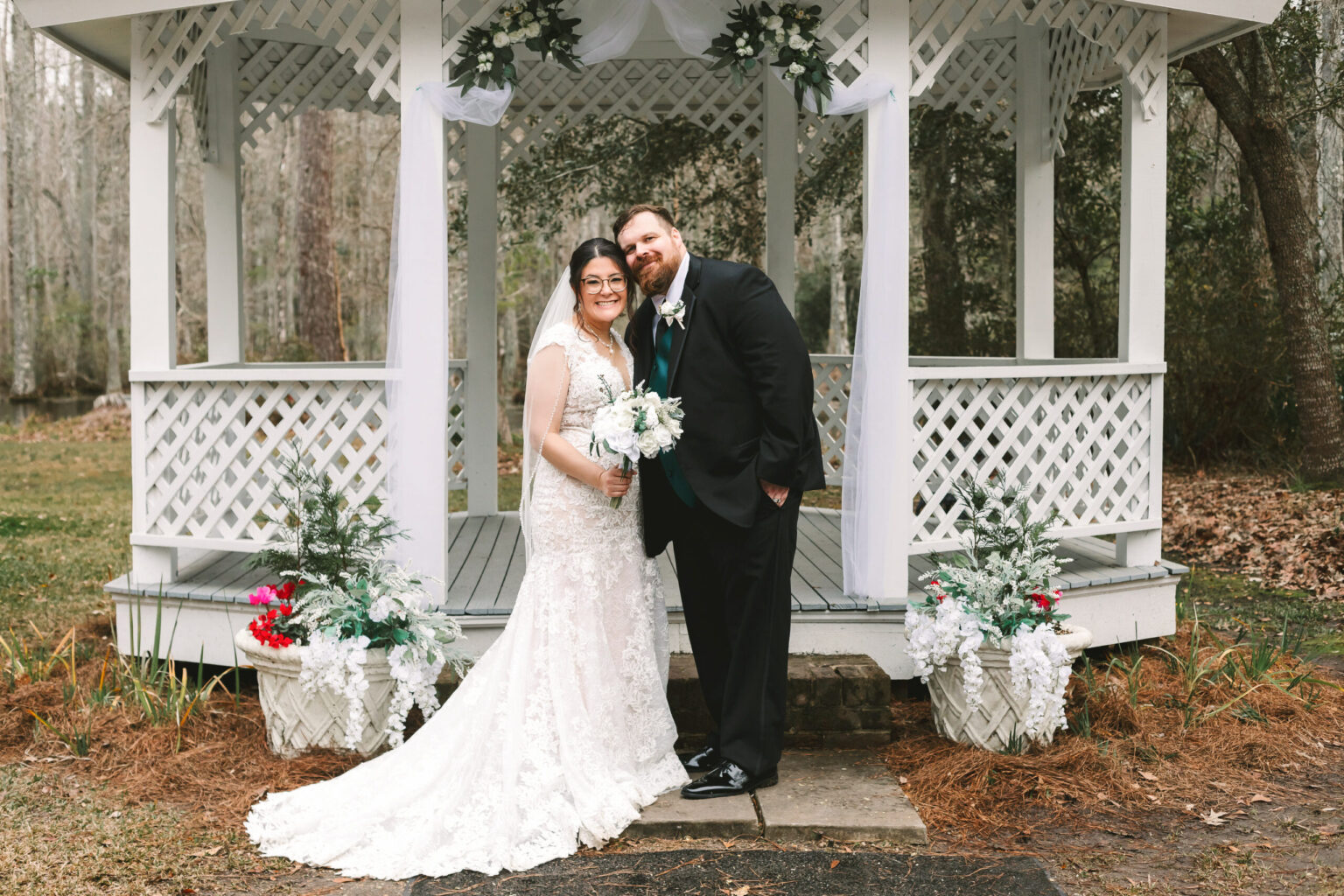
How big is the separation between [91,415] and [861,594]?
19.6 meters

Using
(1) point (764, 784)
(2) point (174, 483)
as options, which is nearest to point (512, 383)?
(2) point (174, 483)

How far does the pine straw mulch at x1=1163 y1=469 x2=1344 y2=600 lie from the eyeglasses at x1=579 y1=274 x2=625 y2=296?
20.1 ft

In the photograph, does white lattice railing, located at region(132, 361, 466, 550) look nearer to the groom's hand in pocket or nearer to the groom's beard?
the groom's beard

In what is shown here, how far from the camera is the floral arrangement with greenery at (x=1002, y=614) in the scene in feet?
15.3

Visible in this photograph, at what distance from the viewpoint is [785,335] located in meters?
4.15

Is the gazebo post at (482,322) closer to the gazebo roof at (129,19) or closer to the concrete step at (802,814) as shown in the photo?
the gazebo roof at (129,19)

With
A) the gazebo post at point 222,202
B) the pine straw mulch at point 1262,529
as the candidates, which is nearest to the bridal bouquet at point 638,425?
the gazebo post at point 222,202

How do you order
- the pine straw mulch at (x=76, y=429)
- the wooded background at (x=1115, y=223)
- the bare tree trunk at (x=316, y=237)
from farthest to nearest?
the pine straw mulch at (x=76, y=429) → the bare tree trunk at (x=316, y=237) → the wooded background at (x=1115, y=223)

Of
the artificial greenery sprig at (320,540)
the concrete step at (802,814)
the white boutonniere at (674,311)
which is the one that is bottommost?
the concrete step at (802,814)

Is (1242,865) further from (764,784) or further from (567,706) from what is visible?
(567,706)

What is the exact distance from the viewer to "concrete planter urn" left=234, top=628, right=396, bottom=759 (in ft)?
15.3

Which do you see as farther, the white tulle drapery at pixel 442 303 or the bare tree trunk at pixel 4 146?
the bare tree trunk at pixel 4 146

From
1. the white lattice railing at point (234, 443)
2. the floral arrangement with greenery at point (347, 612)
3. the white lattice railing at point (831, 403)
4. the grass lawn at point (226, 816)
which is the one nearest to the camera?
the grass lawn at point (226, 816)

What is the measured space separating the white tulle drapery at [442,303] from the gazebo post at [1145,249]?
153cm
